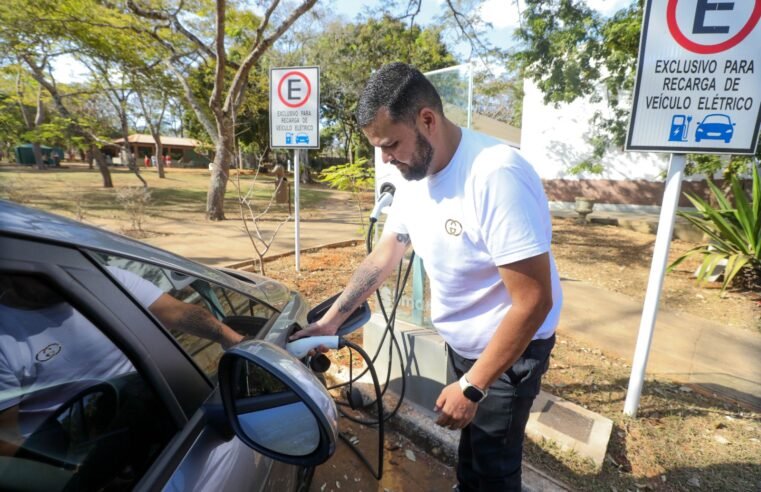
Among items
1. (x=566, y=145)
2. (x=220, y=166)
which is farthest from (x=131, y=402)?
(x=566, y=145)

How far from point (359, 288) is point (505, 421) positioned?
0.75 m

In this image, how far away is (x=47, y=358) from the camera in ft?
2.95

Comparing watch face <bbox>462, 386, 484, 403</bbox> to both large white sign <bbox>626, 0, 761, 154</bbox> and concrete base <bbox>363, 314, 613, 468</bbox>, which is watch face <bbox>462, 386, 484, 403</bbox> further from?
large white sign <bbox>626, 0, 761, 154</bbox>

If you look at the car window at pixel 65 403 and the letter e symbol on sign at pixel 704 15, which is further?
the letter e symbol on sign at pixel 704 15

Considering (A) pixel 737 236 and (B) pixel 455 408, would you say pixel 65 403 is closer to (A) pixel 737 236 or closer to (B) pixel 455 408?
(B) pixel 455 408

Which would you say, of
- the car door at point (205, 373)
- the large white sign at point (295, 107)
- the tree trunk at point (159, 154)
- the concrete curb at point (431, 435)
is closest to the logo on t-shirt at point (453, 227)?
the car door at point (205, 373)

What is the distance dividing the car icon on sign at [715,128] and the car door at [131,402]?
102 inches

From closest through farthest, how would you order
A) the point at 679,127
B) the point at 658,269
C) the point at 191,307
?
the point at 191,307 < the point at 679,127 < the point at 658,269

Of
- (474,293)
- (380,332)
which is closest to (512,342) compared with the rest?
(474,293)

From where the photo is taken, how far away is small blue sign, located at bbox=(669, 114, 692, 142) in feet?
7.22

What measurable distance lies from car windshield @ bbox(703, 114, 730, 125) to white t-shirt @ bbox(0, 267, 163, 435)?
273cm

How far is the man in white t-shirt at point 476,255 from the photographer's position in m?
1.20

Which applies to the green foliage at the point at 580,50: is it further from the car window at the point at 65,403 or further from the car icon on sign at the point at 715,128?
the car window at the point at 65,403

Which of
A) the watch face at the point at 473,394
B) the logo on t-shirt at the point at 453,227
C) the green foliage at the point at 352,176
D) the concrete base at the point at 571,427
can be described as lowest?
the concrete base at the point at 571,427
